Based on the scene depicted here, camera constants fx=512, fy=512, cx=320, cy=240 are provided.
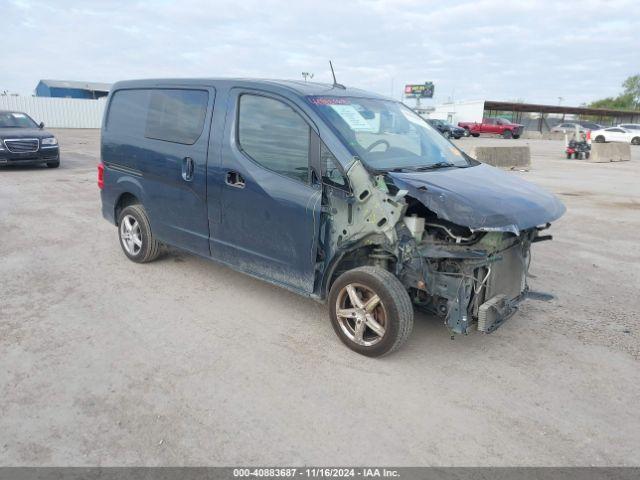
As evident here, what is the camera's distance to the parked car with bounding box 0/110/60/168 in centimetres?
1277

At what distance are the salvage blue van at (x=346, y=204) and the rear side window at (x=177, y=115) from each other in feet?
0.05

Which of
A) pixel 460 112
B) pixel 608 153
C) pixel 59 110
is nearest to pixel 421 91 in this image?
pixel 460 112

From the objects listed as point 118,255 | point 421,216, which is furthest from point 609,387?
point 118,255

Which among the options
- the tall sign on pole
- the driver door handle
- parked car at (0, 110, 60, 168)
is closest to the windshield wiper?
the driver door handle

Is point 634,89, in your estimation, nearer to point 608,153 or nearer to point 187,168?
point 608,153

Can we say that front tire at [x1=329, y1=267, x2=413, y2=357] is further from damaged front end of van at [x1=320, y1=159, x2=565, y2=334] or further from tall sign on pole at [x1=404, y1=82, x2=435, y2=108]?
tall sign on pole at [x1=404, y1=82, x2=435, y2=108]

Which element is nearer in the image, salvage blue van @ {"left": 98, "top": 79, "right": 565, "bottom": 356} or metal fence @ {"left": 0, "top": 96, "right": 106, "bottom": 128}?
salvage blue van @ {"left": 98, "top": 79, "right": 565, "bottom": 356}

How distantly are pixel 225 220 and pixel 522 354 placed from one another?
2.67 meters

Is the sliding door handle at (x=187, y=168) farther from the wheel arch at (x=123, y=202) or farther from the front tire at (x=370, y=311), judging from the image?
the front tire at (x=370, y=311)

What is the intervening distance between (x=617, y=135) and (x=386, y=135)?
38.3m

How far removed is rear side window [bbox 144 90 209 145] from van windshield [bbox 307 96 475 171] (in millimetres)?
1230

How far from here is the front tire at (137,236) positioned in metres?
5.50

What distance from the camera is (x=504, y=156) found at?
16781 millimetres

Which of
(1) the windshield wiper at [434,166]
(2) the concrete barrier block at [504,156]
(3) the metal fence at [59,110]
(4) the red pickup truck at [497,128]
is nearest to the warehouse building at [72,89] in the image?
(3) the metal fence at [59,110]
